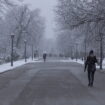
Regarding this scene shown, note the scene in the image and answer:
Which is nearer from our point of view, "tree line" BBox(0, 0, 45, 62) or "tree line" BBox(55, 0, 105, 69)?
"tree line" BBox(55, 0, 105, 69)

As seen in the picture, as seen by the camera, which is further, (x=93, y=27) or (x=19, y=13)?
(x=19, y=13)

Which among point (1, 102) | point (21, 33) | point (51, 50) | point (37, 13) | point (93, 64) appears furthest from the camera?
point (51, 50)

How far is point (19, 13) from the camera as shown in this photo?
3524 inches

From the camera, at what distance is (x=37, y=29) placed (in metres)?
95.6

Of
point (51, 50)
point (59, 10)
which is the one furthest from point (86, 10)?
point (51, 50)

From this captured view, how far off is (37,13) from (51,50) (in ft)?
309

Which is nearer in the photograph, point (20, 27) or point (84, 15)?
point (84, 15)

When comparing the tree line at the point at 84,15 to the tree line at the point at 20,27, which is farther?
the tree line at the point at 20,27

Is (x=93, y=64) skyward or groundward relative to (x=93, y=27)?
groundward

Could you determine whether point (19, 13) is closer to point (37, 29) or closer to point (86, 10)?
point (37, 29)

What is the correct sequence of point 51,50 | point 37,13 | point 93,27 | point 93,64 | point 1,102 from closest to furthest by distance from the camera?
point 1,102 → point 93,64 → point 93,27 → point 37,13 → point 51,50

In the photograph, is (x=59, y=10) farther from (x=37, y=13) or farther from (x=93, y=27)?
(x=37, y=13)

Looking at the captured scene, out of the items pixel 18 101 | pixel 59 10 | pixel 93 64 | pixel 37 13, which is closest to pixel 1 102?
pixel 18 101

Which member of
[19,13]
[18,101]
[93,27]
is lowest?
[18,101]
